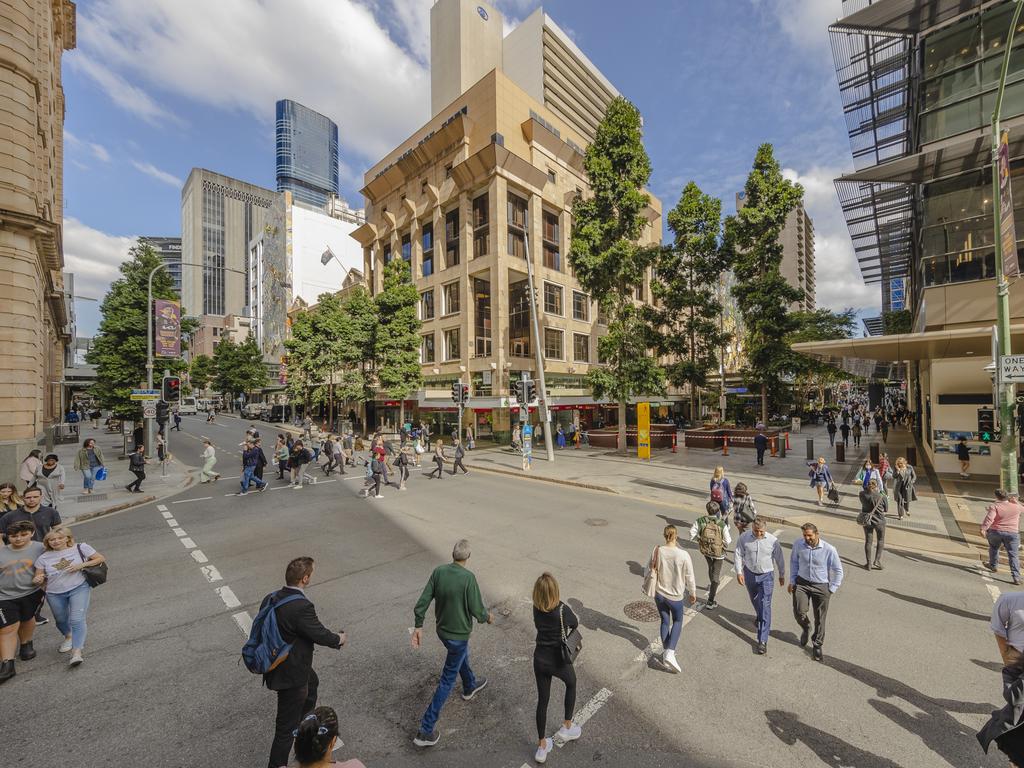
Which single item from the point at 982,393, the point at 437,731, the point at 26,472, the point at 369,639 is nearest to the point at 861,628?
the point at 437,731

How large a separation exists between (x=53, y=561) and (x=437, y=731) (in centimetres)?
487

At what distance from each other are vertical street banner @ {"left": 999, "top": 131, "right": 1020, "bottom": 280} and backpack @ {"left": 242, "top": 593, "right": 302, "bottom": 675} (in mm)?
13999

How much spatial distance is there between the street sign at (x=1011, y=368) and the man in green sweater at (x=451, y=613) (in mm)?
11773

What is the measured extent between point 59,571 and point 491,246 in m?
30.4

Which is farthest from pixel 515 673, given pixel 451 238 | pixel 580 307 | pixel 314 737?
pixel 580 307

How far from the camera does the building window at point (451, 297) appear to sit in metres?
35.4

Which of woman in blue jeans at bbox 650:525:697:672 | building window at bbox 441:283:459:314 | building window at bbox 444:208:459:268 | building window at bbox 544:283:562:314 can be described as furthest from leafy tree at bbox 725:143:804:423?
woman in blue jeans at bbox 650:525:697:672

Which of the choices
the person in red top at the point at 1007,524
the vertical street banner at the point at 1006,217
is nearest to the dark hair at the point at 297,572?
the person in red top at the point at 1007,524

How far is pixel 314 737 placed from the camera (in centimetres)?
227

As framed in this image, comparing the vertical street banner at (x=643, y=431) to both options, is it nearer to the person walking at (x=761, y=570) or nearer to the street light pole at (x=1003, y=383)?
the street light pole at (x=1003, y=383)

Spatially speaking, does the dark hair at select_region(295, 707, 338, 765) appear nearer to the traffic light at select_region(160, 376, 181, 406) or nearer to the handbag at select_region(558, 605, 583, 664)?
the handbag at select_region(558, 605, 583, 664)

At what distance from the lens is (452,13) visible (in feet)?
183

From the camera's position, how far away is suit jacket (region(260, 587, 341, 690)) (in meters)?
3.48

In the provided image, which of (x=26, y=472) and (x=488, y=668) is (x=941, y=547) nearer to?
(x=488, y=668)
